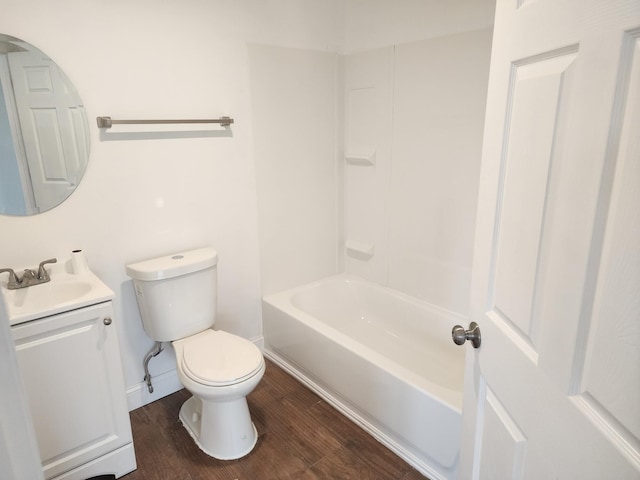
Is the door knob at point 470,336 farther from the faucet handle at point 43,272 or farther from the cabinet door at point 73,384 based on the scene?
the faucet handle at point 43,272

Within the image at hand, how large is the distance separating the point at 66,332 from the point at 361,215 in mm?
1921

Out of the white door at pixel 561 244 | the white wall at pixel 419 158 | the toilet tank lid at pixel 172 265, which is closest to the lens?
the white door at pixel 561 244

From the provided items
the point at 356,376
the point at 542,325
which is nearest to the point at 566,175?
the point at 542,325

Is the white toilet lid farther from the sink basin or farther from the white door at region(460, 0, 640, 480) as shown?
the white door at region(460, 0, 640, 480)

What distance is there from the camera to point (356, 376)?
2.10 meters

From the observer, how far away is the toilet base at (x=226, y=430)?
6.31ft

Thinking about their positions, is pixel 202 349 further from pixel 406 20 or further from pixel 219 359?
pixel 406 20

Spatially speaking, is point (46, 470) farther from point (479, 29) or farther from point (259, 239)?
point (479, 29)

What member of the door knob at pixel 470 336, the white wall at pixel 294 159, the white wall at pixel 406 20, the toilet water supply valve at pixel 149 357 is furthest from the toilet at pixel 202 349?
the white wall at pixel 406 20

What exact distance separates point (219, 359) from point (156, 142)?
112cm

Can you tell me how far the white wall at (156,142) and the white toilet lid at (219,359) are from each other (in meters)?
0.43

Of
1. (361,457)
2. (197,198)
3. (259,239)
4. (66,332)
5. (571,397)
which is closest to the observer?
(571,397)

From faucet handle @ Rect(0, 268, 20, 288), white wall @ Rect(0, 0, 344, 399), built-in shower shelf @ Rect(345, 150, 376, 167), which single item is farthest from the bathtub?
faucet handle @ Rect(0, 268, 20, 288)

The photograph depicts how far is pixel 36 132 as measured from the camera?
180 cm
